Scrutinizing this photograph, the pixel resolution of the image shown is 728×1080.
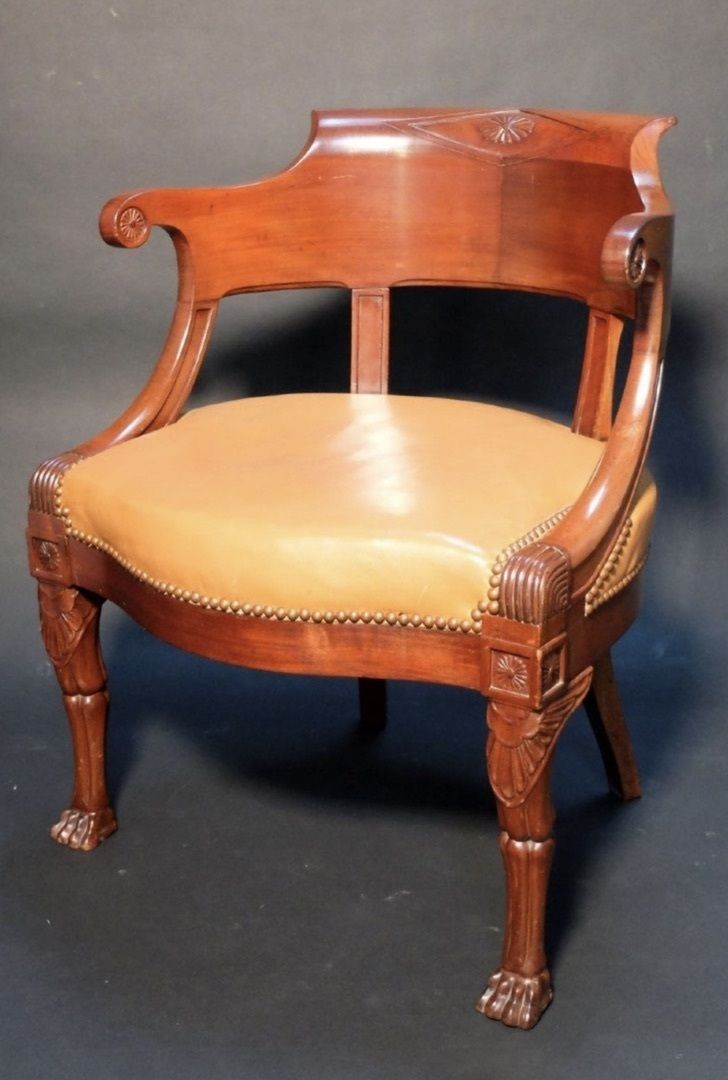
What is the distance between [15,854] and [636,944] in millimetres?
763

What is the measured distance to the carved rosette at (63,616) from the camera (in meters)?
1.95

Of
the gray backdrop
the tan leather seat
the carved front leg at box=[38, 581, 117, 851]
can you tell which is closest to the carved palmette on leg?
the carved front leg at box=[38, 581, 117, 851]

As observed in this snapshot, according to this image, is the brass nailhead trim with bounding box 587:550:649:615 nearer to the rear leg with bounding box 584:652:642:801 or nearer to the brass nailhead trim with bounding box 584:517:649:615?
the brass nailhead trim with bounding box 584:517:649:615

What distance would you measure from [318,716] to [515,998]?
77 centimetres

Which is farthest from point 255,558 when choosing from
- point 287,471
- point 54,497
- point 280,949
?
point 280,949

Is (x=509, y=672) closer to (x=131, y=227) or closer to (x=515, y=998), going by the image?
(x=515, y=998)

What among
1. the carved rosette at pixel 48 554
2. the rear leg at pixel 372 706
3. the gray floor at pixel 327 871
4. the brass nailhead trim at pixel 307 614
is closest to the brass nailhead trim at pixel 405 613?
the brass nailhead trim at pixel 307 614

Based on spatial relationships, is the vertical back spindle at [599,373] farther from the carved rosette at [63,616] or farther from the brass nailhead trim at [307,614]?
the carved rosette at [63,616]

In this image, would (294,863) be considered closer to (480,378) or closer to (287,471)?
(287,471)

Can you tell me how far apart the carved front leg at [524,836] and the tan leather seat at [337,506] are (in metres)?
0.11

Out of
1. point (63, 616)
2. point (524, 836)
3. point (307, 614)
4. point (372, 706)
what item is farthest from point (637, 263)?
point (372, 706)

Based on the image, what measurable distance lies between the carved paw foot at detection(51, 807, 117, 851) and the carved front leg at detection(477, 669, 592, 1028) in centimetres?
57

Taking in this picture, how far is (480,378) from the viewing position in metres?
2.56

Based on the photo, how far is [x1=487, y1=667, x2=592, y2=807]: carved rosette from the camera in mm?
1611
